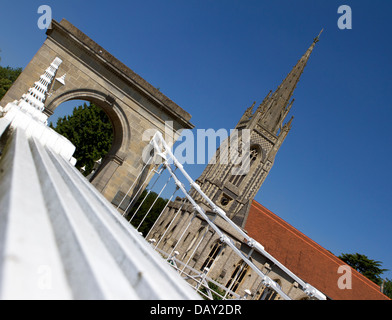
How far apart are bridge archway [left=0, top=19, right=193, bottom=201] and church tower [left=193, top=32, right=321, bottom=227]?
18.9 metres

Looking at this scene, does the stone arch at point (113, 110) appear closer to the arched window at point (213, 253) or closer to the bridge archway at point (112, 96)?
the bridge archway at point (112, 96)

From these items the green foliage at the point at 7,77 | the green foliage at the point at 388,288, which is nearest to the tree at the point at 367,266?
the green foliage at the point at 388,288

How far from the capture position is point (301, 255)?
92.8ft

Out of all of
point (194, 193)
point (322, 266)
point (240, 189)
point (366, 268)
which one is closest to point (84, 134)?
point (194, 193)

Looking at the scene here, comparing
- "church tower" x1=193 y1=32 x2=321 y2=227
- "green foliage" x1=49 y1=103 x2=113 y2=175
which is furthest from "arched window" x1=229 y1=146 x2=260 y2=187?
"green foliage" x1=49 y1=103 x2=113 y2=175

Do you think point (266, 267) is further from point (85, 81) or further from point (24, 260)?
point (24, 260)

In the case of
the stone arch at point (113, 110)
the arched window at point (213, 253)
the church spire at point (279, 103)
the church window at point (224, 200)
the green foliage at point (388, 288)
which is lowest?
the arched window at point (213, 253)

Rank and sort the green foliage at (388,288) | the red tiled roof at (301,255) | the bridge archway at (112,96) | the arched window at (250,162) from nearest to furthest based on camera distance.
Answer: the bridge archway at (112,96) < the red tiled roof at (301,255) < the arched window at (250,162) < the green foliage at (388,288)

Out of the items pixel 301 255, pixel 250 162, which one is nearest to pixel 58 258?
pixel 301 255

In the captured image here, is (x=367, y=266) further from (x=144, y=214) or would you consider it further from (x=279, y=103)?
(x=144, y=214)

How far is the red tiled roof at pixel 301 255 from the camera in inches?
1048

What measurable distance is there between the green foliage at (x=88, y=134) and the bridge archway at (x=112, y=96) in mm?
14512

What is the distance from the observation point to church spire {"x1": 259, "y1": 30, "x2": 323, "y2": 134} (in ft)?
110

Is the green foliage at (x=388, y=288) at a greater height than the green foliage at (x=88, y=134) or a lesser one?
greater
